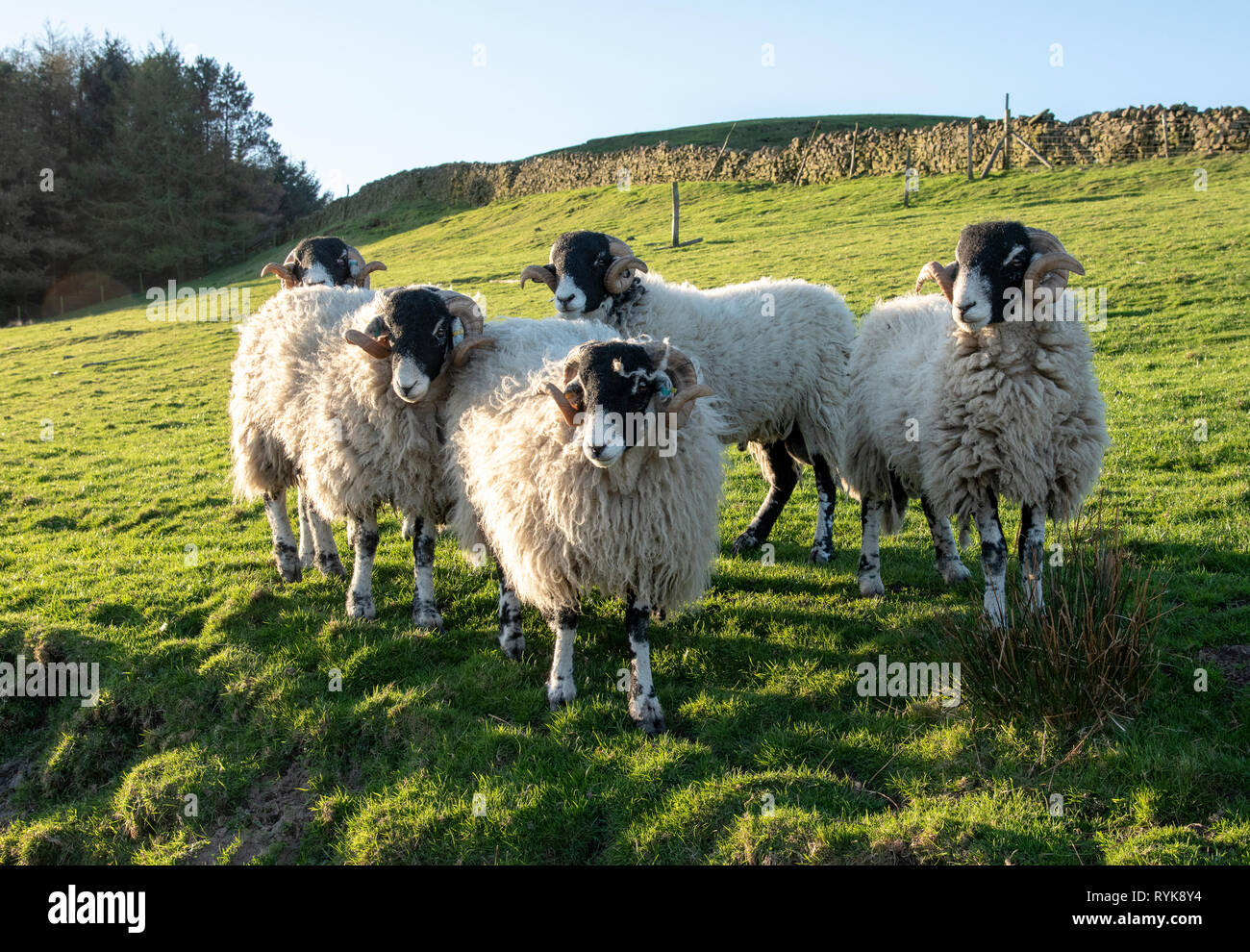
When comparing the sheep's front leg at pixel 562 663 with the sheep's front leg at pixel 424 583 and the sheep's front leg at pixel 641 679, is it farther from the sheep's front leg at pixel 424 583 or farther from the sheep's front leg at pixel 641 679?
the sheep's front leg at pixel 424 583

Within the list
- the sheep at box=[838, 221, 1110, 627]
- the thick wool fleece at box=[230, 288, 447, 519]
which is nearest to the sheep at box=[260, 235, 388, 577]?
the thick wool fleece at box=[230, 288, 447, 519]

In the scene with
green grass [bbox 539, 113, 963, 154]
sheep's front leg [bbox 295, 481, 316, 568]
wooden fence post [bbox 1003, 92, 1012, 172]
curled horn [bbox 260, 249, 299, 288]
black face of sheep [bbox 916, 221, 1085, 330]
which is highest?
green grass [bbox 539, 113, 963, 154]

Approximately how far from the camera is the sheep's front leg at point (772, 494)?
7973mm

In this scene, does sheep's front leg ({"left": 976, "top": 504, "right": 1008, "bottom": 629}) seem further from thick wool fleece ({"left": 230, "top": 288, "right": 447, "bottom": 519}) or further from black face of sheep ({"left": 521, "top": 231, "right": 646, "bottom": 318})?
thick wool fleece ({"left": 230, "top": 288, "right": 447, "bottom": 519})

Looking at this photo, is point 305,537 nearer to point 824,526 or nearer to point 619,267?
point 619,267

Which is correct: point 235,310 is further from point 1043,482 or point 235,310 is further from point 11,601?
point 1043,482

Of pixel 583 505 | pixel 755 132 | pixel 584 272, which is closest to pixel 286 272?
pixel 584 272

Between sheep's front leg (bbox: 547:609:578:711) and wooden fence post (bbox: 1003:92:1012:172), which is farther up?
wooden fence post (bbox: 1003:92:1012:172)

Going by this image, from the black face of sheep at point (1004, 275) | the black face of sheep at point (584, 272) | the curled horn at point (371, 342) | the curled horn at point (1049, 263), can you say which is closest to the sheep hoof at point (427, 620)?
the curled horn at point (371, 342)

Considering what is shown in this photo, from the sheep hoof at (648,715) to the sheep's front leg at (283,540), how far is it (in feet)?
12.7

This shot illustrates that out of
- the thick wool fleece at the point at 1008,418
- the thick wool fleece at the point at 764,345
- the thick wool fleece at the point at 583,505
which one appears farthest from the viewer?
the thick wool fleece at the point at 764,345

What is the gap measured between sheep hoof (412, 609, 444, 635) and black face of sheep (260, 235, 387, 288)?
12.0 feet

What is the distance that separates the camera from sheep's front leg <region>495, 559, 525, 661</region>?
6094mm
